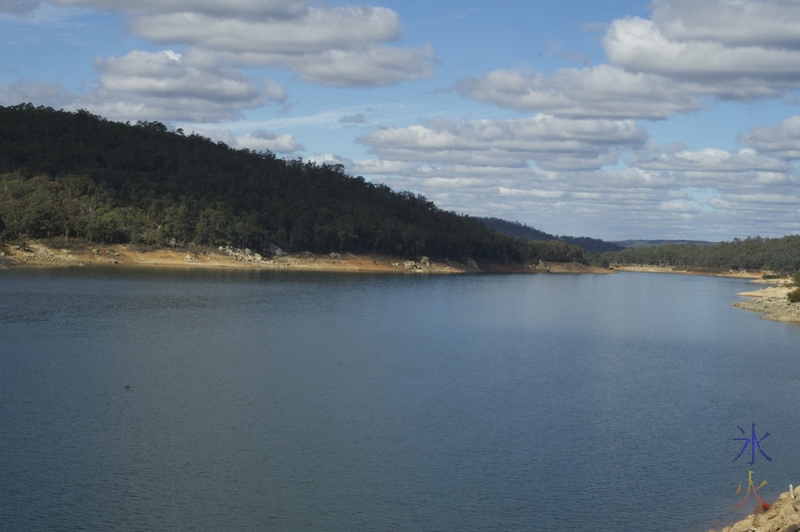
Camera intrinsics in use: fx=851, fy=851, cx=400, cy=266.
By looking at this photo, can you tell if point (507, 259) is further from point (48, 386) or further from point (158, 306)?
point (48, 386)

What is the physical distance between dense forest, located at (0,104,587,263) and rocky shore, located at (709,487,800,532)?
→ 95.4 metres

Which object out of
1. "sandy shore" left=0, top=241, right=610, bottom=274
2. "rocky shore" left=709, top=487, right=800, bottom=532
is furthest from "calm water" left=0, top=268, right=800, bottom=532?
"sandy shore" left=0, top=241, right=610, bottom=274

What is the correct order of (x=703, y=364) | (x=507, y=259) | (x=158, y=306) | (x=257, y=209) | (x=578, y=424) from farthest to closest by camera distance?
1. (x=507, y=259)
2. (x=257, y=209)
3. (x=158, y=306)
4. (x=703, y=364)
5. (x=578, y=424)

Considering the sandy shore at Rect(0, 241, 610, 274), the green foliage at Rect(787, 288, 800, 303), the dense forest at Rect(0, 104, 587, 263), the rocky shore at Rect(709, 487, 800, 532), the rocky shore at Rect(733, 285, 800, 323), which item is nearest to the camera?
the rocky shore at Rect(709, 487, 800, 532)

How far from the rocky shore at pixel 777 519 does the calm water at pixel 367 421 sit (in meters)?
1.50

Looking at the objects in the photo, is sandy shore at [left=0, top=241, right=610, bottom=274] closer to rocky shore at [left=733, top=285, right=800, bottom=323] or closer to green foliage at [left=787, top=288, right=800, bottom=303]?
rocky shore at [left=733, top=285, right=800, bottom=323]

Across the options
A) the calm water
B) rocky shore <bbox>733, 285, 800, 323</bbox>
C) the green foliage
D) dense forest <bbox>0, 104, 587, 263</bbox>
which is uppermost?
dense forest <bbox>0, 104, 587, 263</bbox>

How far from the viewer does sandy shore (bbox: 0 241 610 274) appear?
96.6 metres

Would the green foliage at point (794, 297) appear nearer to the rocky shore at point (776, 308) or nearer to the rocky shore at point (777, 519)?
the rocky shore at point (776, 308)

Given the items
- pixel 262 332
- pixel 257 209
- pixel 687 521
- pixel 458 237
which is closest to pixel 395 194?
pixel 458 237

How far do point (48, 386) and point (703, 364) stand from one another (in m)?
33.9

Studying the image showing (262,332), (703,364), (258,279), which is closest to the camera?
(703,364)

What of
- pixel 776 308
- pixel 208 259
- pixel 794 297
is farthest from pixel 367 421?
pixel 208 259

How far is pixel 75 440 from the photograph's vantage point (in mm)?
26156
